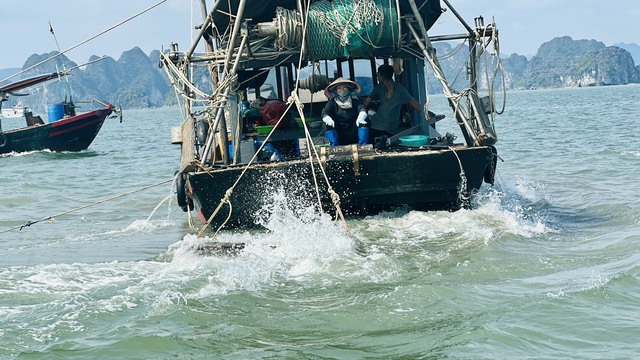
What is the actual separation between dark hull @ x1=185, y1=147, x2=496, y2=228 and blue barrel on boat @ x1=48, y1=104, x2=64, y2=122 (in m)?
25.4

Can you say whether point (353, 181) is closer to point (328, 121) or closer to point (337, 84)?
point (328, 121)

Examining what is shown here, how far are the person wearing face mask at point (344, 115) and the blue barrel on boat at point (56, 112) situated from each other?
2523 cm

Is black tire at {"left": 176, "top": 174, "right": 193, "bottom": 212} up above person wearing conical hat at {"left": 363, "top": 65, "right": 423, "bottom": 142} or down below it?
below

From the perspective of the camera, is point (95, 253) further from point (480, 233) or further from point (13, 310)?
point (480, 233)

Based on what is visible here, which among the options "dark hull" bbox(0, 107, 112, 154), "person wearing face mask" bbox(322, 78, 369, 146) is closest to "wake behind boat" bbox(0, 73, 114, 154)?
"dark hull" bbox(0, 107, 112, 154)

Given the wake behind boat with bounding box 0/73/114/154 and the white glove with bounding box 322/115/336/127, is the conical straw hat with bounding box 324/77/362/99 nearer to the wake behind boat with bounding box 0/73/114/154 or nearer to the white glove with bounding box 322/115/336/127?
the white glove with bounding box 322/115/336/127

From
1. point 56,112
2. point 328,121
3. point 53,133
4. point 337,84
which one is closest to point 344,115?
point 328,121

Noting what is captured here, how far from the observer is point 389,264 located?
8.43m

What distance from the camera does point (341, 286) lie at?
25.1 ft

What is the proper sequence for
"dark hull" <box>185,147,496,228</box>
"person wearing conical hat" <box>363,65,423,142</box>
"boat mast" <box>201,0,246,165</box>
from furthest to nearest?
"person wearing conical hat" <box>363,65,423,142</box>, "boat mast" <box>201,0,246,165</box>, "dark hull" <box>185,147,496,228</box>

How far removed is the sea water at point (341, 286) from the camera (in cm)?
621

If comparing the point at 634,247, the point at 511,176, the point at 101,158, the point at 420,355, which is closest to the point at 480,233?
the point at 634,247

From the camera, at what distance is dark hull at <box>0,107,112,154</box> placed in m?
32.0

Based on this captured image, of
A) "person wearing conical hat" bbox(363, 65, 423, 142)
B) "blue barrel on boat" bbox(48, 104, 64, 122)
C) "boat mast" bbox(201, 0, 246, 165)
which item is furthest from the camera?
"blue barrel on boat" bbox(48, 104, 64, 122)
